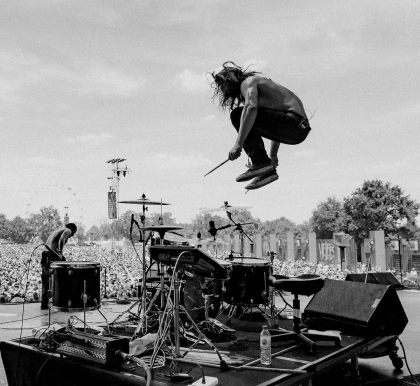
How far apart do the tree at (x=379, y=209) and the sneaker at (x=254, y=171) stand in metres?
38.4

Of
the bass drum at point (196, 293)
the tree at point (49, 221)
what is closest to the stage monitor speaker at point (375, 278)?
the bass drum at point (196, 293)

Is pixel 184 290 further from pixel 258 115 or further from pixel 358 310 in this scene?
pixel 258 115

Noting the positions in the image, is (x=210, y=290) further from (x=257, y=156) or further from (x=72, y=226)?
(x=72, y=226)

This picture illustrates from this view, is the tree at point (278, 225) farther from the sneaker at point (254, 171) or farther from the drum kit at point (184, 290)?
the sneaker at point (254, 171)

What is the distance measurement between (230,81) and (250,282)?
3.36 meters

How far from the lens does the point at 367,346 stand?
170 inches

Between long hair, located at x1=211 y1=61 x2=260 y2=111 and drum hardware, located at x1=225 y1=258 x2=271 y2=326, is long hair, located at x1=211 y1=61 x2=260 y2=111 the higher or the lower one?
the higher one

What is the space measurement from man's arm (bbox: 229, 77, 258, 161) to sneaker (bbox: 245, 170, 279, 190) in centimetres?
46

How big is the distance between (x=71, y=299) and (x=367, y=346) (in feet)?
11.9

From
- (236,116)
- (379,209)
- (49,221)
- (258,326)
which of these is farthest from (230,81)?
(49,221)

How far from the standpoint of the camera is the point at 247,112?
9.87 ft

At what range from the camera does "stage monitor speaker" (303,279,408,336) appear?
4516 mm

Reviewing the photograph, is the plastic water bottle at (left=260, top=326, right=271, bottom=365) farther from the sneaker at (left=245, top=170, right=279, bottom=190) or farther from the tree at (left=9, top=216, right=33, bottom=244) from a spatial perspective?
the tree at (left=9, top=216, right=33, bottom=244)

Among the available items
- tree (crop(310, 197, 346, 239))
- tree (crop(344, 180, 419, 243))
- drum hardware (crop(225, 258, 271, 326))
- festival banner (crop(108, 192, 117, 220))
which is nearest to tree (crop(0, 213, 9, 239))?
tree (crop(310, 197, 346, 239))
